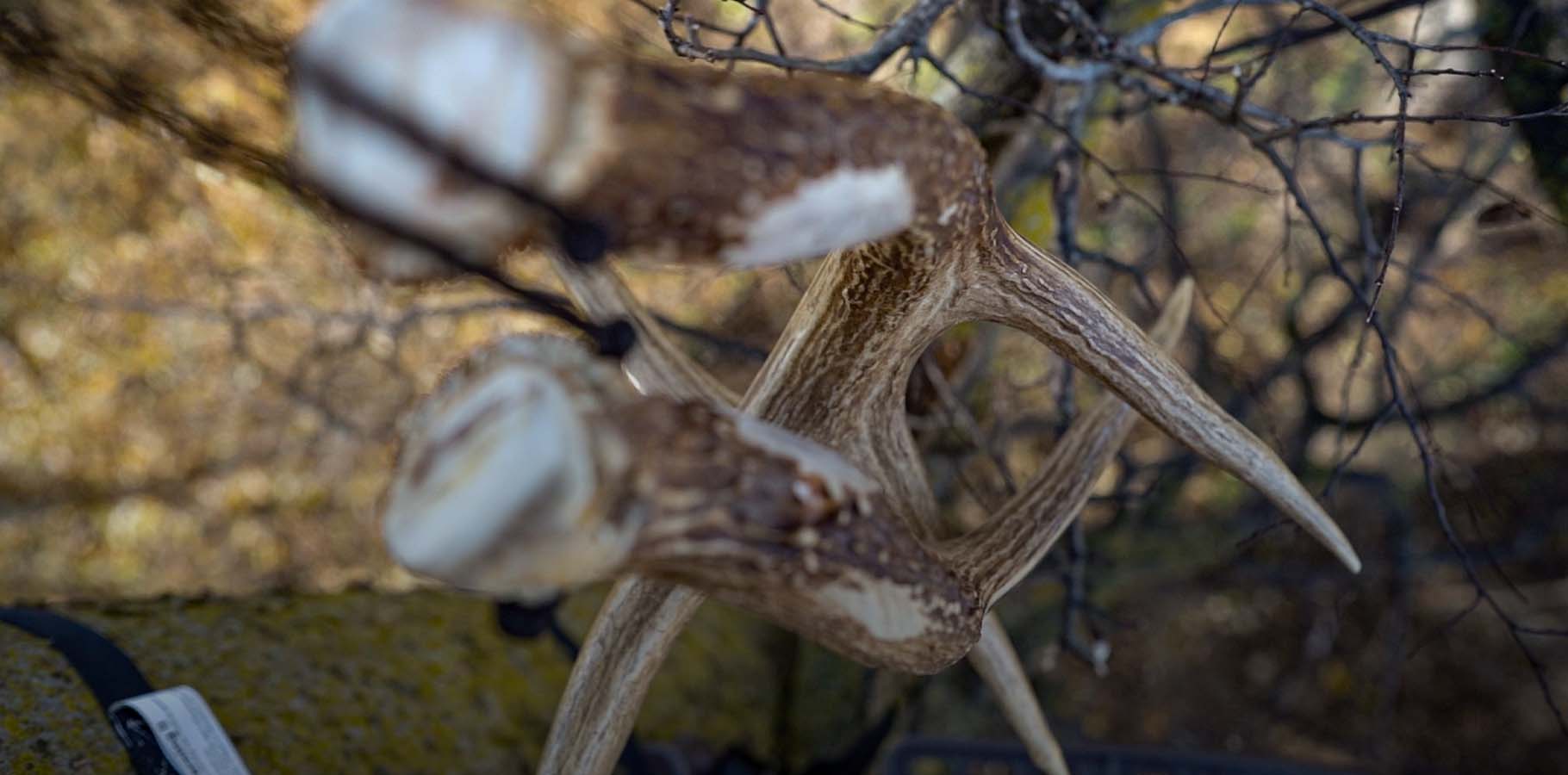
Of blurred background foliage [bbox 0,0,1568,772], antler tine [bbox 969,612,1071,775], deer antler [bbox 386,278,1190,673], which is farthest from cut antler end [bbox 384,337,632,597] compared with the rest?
blurred background foliage [bbox 0,0,1568,772]

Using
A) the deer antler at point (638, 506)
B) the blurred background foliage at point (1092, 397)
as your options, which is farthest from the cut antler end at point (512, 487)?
the blurred background foliage at point (1092, 397)

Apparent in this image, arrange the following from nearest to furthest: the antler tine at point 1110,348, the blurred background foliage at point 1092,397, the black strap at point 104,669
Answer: the antler tine at point 1110,348 < the black strap at point 104,669 < the blurred background foliage at point 1092,397

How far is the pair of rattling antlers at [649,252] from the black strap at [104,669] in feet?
1.46

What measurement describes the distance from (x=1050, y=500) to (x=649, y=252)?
0.37 meters

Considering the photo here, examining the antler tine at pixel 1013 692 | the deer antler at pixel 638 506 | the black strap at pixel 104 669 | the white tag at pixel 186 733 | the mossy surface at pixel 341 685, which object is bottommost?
the mossy surface at pixel 341 685

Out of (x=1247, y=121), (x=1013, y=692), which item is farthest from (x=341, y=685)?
(x=1247, y=121)

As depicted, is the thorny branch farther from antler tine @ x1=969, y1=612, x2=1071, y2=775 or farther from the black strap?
the black strap

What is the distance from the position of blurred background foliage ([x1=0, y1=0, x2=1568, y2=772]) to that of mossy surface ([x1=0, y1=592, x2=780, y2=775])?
0.30 m

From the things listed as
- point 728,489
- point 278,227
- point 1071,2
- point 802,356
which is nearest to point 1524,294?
point 1071,2

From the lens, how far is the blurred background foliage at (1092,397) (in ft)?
4.06

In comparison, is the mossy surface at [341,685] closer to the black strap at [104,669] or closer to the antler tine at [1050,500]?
the black strap at [104,669]

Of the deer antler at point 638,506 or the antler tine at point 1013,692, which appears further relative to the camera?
the antler tine at point 1013,692

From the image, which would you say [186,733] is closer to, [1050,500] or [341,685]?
[341,685]

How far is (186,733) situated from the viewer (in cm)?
67
